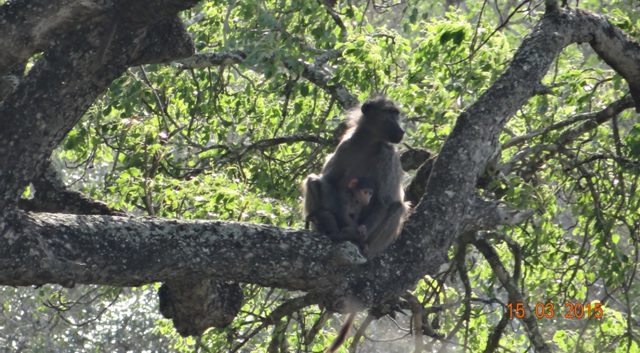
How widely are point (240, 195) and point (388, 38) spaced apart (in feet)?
7.64

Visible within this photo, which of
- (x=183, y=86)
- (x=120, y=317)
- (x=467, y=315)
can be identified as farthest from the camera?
(x=120, y=317)

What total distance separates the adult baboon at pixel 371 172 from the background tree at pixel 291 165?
9.9 inches

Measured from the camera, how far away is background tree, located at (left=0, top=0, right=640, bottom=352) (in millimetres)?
4305

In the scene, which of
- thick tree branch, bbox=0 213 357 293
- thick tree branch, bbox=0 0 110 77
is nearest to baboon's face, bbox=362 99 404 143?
thick tree branch, bbox=0 213 357 293

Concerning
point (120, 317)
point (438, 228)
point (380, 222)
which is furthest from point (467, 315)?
point (120, 317)

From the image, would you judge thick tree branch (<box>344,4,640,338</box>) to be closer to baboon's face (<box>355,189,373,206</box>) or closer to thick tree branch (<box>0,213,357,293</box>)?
thick tree branch (<box>0,213,357,293</box>)

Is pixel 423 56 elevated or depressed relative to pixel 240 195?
elevated

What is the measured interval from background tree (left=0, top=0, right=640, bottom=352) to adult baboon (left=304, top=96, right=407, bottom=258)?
0.25 meters

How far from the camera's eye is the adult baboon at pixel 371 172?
6.64m

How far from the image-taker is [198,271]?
4.39 m

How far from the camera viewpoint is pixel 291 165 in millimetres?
8633

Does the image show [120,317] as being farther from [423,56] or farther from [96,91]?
[96,91]
